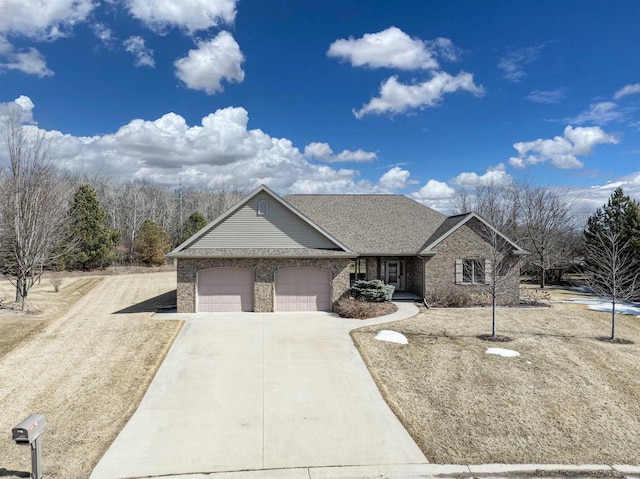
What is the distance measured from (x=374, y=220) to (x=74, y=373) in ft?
58.4

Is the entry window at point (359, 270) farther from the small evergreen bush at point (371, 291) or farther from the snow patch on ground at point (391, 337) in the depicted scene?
the snow patch on ground at point (391, 337)

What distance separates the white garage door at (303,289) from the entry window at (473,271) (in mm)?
7623

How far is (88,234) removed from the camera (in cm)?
4062

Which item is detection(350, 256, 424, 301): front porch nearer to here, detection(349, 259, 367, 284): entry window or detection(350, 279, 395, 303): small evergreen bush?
detection(349, 259, 367, 284): entry window

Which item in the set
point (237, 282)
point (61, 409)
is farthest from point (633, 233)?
point (61, 409)

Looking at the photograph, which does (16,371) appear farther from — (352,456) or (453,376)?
(453,376)

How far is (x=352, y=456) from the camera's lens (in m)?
7.61

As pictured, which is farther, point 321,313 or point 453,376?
point 321,313

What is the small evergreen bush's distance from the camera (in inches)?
800

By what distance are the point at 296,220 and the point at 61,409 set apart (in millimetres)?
13133

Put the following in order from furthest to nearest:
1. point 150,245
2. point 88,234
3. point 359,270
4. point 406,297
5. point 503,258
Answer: point 150,245 < point 88,234 < point 359,270 < point 406,297 < point 503,258

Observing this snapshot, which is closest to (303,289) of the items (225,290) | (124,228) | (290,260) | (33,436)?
(290,260)

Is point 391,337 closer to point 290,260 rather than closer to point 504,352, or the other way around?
point 504,352

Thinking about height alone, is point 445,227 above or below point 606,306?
above
